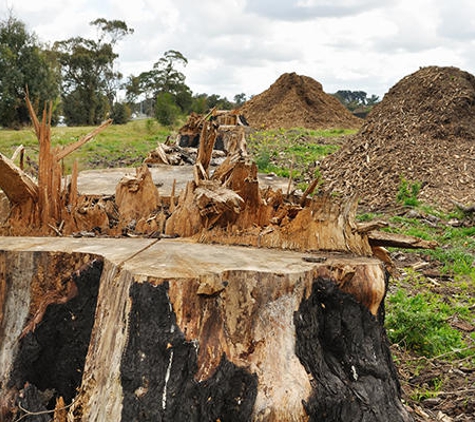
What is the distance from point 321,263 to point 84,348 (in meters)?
1.12

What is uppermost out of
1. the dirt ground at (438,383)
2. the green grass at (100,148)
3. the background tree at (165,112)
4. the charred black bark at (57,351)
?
the background tree at (165,112)

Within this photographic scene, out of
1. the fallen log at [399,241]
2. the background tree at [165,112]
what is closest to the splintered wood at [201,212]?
the fallen log at [399,241]

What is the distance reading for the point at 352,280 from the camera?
8.02ft

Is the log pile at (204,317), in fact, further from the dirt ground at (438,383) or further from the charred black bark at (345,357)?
the dirt ground at (438,383)

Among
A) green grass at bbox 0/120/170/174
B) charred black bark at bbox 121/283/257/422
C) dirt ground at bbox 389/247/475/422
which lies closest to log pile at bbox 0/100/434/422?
charred black bark at bbox 121/283/257/422

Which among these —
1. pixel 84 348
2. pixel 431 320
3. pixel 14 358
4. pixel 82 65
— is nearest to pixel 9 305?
pixel 14 358

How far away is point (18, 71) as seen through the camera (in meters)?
22.7

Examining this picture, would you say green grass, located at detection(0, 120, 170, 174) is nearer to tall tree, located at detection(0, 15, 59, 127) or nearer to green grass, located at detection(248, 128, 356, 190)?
green grass, located at detection(248, 128, 356, 190)

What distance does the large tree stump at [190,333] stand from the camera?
203 centimetres

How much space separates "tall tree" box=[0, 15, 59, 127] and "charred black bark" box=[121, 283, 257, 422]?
2252 cm

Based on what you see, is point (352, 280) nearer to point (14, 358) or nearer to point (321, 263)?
point (321, 263)

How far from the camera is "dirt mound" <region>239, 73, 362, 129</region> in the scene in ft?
76.3

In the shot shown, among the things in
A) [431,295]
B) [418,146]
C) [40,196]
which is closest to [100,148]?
[418,146]

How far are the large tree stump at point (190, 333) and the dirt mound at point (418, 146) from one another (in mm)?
6694
